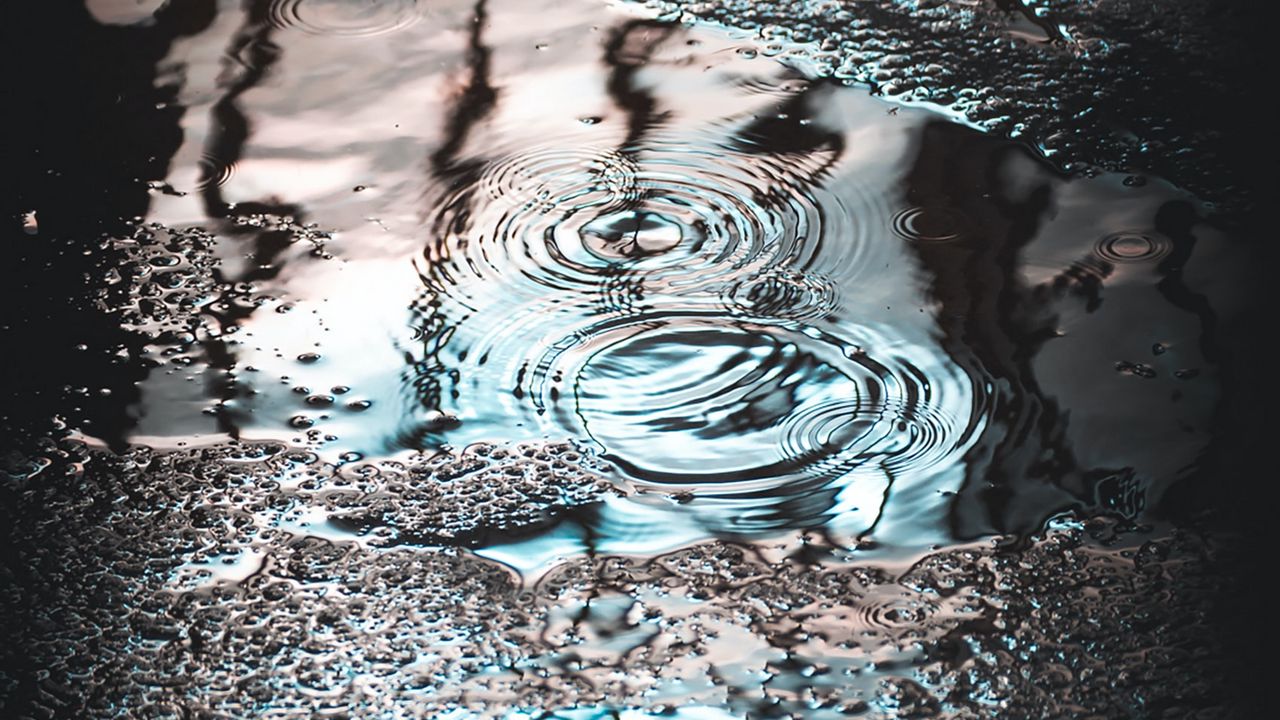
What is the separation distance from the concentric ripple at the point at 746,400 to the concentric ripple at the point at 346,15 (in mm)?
1137

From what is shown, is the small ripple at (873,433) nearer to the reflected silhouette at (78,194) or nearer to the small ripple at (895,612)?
the small ripple at (895,612)

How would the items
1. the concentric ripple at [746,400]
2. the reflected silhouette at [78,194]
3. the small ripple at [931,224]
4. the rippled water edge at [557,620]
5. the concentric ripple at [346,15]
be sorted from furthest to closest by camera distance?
the concentric ripple at [346,15] < the small ripple at [931,224] < the reflected silhouette at [78,194] < the concentric ripple at [746,400] < the rippled water edge at [557,620]

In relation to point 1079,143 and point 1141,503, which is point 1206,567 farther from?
point 1079,143

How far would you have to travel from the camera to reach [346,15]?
2.71 metres

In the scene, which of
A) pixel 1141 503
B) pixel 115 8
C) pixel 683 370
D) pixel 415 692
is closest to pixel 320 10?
pixel 115 8

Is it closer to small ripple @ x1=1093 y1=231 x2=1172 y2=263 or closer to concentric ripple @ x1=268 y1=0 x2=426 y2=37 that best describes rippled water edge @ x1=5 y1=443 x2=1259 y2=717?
small ripple @ x1=1093 y1=231 x2=1172 y2=263

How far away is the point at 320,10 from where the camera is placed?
2.73 meters

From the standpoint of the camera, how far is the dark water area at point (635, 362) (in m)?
1.46

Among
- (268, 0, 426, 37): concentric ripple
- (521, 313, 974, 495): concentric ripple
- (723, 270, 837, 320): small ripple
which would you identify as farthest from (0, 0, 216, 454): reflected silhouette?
(723, 270, 837, 320): small ripple

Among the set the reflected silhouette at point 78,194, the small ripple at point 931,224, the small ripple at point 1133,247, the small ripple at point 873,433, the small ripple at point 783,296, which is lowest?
the reflected silhouette at point 78,194

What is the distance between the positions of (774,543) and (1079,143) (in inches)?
45.0

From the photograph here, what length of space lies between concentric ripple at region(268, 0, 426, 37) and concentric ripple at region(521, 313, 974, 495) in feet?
3.73

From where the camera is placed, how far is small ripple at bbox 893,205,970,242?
2084 millimetres

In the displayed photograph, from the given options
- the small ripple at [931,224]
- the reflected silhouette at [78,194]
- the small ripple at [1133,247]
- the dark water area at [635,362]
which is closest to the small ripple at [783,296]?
the dark water area at [635,362]
